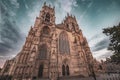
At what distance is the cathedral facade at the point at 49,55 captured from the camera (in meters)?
14.7

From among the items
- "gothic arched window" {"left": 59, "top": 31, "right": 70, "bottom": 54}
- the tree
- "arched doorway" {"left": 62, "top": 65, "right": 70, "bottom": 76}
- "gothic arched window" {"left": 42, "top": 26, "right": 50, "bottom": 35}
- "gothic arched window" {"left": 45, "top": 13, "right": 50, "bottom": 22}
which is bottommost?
"arched doorway" {"left": 62, "top": 65, "right": 70, "bottom": 76}

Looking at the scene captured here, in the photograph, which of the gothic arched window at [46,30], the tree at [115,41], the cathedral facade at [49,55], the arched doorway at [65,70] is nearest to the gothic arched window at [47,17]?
the cathedral facade at [49,55]

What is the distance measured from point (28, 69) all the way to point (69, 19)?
26051 mm

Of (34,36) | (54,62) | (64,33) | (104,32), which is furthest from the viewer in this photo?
(64,33)

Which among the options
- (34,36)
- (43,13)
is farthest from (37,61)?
(43,13)

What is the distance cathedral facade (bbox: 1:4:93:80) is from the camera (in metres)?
14.7

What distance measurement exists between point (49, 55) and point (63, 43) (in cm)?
674

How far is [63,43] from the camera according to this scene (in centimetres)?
2297

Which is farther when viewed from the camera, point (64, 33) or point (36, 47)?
point (64, 33)

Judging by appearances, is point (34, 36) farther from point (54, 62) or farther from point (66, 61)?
point (66, 61)

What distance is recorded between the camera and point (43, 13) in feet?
82.9

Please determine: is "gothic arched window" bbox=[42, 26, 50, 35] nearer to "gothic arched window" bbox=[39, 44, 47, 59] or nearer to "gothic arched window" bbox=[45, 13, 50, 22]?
"gothic arched window" bbox=[45, 13, 50, 22]

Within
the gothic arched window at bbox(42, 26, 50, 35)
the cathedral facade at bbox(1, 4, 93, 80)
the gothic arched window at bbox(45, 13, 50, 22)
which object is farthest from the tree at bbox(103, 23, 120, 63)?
the gothic arched window at bbox(45, 13, 50, 22)

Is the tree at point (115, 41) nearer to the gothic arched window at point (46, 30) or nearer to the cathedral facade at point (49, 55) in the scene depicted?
the cathedral facade at point (49, 55)
